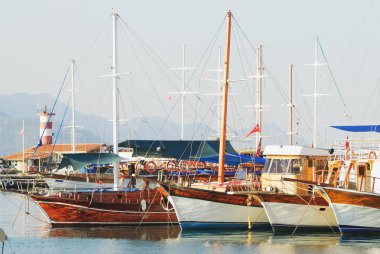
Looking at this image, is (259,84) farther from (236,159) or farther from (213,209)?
(213,209)

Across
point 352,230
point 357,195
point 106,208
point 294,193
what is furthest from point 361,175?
point 106,208

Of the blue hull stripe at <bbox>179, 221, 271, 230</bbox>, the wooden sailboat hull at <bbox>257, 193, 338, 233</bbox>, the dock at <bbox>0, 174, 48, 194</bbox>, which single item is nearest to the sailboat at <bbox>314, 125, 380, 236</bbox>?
the wooden sailboat hull at <bbox>257, 193, 338, 233</bbox>

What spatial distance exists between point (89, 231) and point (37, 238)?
3049 mm

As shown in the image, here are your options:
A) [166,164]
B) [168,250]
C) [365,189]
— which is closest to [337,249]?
[365,189]

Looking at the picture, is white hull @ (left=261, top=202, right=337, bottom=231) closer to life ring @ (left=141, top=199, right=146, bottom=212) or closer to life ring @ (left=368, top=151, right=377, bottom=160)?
life ring @ (left=368, top=151, right=377, bottom=160)

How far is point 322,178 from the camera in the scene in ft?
141

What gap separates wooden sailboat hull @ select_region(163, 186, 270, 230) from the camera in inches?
1678

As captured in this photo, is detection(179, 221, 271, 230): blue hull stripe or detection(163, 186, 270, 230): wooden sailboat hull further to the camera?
detection(179, 221, 271, 230): blue hull stripe

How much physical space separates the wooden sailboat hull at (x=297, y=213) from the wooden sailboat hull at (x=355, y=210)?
6.27ft

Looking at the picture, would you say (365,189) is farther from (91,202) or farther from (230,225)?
(91,202)

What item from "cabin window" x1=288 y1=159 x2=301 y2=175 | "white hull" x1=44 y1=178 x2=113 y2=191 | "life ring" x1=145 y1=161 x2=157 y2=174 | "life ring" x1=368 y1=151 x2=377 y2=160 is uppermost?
"life ring" x1=368 y1=151 x2=377 y2=160

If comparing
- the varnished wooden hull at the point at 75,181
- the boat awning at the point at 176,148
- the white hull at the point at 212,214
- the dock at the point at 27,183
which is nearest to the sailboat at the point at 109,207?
the dock at the point at 27,183

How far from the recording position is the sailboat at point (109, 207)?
45.7 metres

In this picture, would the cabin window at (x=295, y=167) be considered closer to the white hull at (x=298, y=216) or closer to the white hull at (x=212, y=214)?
the white hull at (x=212, y=214)
